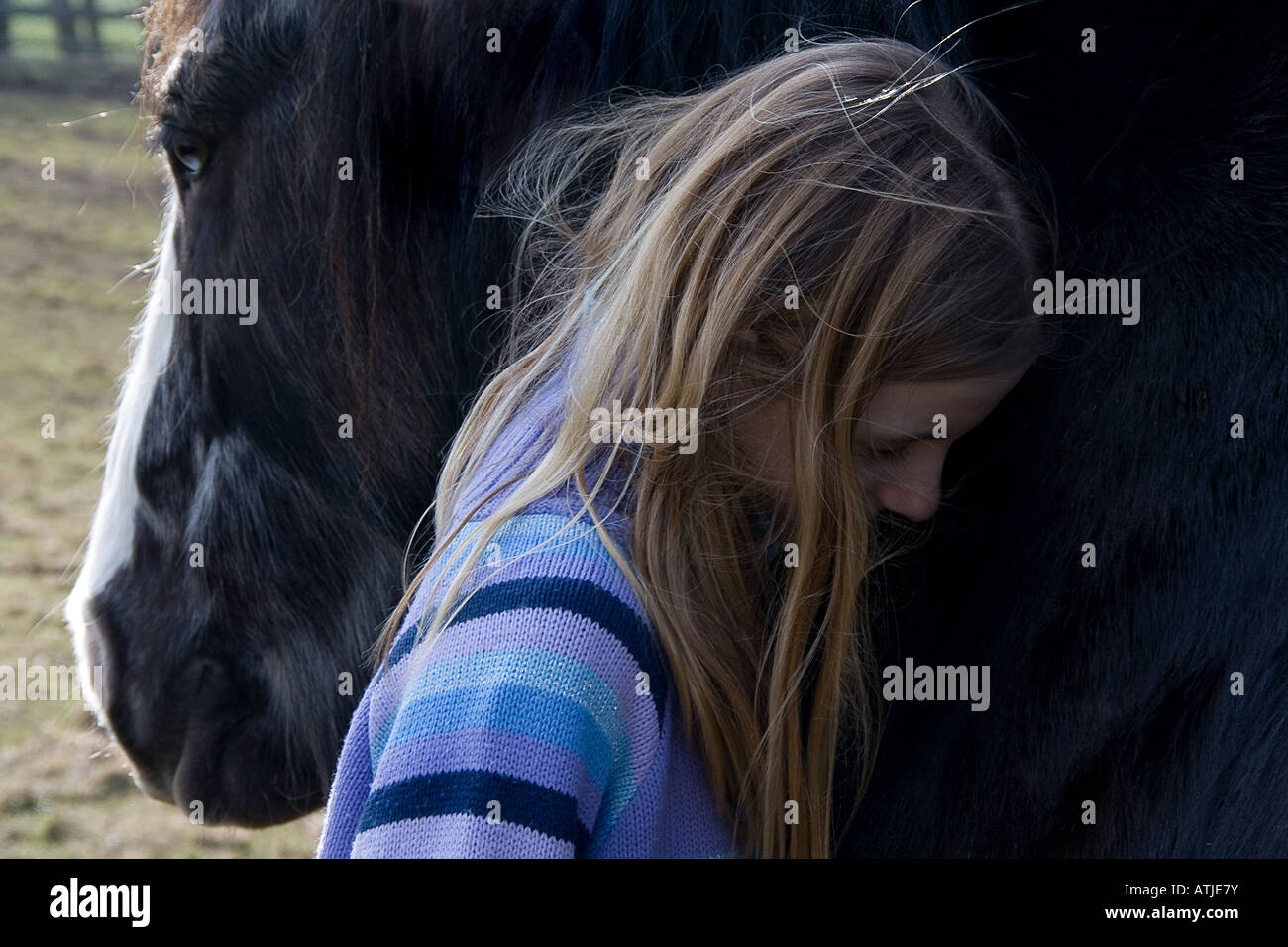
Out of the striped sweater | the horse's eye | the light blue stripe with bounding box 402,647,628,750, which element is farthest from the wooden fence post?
the light blue stripe with bounding box 402,647,628,750

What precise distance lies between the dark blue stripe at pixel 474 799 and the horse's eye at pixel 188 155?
1.01 meters

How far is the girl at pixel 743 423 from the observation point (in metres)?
1.04

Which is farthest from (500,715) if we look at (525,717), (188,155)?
(188,155)

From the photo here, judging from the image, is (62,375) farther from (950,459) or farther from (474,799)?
(474,799)

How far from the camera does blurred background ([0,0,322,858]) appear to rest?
3.29 meters

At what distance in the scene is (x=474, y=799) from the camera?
908mm

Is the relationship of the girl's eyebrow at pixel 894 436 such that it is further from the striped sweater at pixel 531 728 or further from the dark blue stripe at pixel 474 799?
the dark blue stripe at pixel 474 799

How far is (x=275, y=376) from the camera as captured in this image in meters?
1.62

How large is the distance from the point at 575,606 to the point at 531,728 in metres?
0.11

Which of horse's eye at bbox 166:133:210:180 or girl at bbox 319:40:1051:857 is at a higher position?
horse's eye at bbox 166:133:210:180

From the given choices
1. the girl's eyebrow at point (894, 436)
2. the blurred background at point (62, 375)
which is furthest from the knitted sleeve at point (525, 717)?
the blurred background at point (62, 375)

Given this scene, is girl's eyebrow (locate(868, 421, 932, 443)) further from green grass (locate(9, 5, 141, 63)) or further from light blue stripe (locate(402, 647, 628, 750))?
green grass (locate(9, 5, 141, 63))
